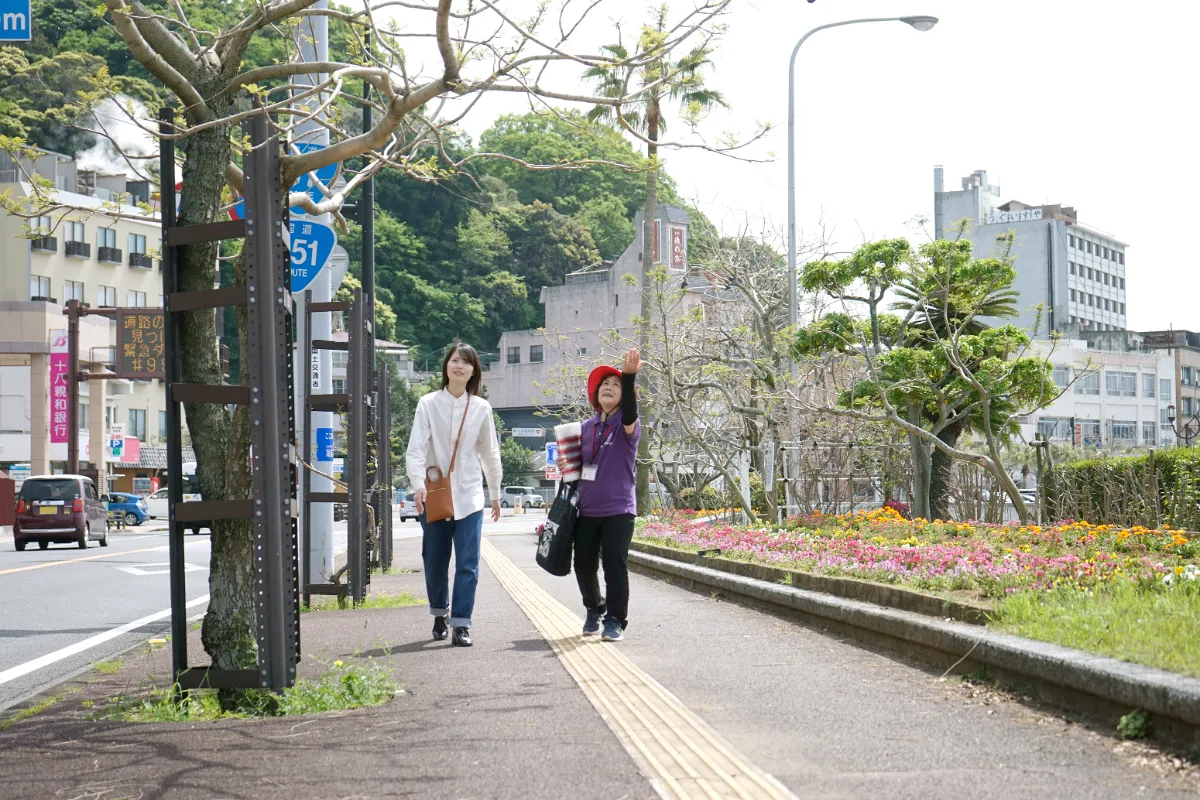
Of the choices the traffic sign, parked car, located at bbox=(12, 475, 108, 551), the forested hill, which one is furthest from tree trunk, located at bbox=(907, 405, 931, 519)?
the forested hill

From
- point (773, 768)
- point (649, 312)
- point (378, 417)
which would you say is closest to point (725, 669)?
point (773, 768)

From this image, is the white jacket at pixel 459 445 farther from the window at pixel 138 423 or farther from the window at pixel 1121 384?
the window at pixel 1121 384

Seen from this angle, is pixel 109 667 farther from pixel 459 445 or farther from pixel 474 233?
pixel 474 233

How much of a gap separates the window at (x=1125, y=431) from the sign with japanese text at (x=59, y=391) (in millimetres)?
64150

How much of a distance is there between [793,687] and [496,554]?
16.7 m

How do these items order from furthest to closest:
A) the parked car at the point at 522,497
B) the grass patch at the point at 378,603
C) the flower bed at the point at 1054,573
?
the parked car at the point at 522,497
the grass patch at the point at 378,603
the flower bed at the point at 1054,573

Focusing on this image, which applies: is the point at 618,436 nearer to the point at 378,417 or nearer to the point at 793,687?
the point at 793,687

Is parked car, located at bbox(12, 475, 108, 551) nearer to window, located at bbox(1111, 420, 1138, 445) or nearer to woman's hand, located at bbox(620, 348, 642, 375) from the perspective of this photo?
woman's hand, located at bbox(620, 348, 642, 375)

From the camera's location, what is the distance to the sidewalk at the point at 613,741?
4.36 metres

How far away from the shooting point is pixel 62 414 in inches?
2298

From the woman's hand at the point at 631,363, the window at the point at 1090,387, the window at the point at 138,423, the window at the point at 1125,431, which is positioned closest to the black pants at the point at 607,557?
the woman's hand at the point at 631,363

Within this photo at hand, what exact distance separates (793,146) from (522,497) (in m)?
57.5

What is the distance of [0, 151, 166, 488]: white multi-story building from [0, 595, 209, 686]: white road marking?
4265cm

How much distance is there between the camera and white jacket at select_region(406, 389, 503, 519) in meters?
8.33
